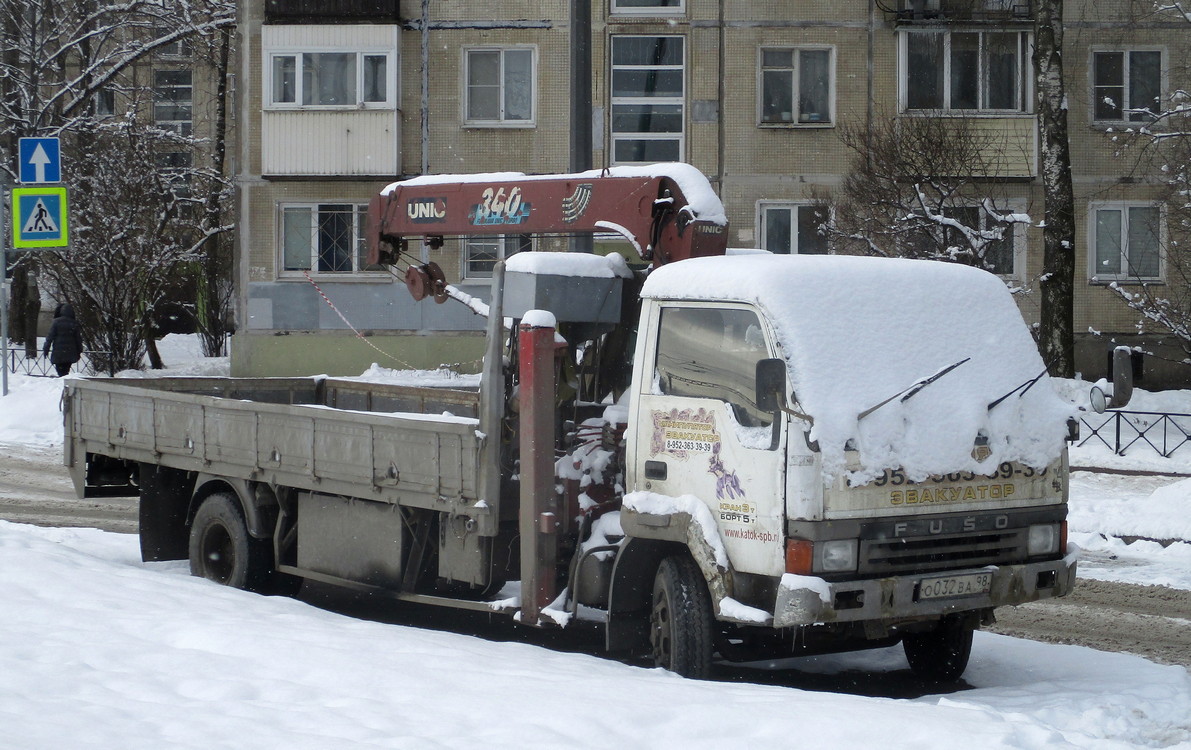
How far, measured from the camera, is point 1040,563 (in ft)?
21.8

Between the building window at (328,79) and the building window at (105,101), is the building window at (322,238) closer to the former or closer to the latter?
the building window at (328,79)

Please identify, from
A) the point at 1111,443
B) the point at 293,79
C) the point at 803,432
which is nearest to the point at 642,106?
the point at 293,79

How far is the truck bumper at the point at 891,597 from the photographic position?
236 inches

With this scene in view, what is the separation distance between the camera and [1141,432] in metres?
17.5

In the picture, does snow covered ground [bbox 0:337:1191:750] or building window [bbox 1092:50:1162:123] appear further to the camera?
building window [bbox 1092:50:1162:123]

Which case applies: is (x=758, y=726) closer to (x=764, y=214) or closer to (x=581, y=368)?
(x=581, y=368)

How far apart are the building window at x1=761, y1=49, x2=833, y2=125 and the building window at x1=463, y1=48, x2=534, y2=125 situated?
15.1 feet

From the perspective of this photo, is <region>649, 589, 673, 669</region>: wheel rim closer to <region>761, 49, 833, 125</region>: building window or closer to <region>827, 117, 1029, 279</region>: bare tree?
<region>827, 117, 1029, 279</region>: bare tree

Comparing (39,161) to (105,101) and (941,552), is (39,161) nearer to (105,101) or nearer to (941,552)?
(941,552)

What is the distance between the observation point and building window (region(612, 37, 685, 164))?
27047 millimetres

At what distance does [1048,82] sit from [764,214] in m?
8.86

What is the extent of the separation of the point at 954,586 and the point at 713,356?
1550mm

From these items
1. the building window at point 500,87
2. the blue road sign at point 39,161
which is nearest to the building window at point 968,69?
the building window at point 500,87

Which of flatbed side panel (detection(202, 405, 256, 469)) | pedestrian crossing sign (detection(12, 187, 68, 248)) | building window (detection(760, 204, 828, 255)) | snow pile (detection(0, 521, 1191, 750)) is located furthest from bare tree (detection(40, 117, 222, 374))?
snow pile (detection(0, 521, 1191, 750))
